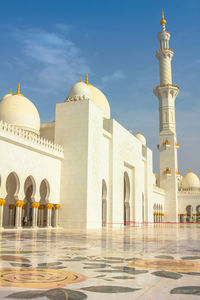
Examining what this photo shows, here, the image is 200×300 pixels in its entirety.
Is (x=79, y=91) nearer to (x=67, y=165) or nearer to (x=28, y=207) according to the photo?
(x=67, y=165)

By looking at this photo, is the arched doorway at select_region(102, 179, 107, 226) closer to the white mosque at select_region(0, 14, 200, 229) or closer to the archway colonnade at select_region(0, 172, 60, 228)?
the white mosque at select_region(0, 14, 200, 229)

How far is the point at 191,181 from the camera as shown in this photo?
1523 inches

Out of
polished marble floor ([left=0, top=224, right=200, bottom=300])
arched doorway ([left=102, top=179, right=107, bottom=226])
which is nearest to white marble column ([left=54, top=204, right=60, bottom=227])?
arched doorway ([left=102, top=179, right=107, bottom=226])

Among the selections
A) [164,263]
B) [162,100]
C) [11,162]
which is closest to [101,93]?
[11,162]

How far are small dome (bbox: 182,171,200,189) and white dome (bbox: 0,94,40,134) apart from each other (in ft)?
89.0

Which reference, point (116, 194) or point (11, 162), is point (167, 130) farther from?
point (11, 162)

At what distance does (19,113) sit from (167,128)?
67.9 ft

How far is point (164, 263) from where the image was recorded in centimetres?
298

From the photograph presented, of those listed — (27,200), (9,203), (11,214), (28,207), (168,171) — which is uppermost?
(168,171)

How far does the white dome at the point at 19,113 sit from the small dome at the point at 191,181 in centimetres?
2714

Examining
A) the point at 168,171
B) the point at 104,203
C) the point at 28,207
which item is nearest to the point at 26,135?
the point at 28,207

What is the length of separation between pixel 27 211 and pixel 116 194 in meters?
4.89

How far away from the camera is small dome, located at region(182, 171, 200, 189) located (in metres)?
38.5

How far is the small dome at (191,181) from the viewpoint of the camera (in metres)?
38.5
